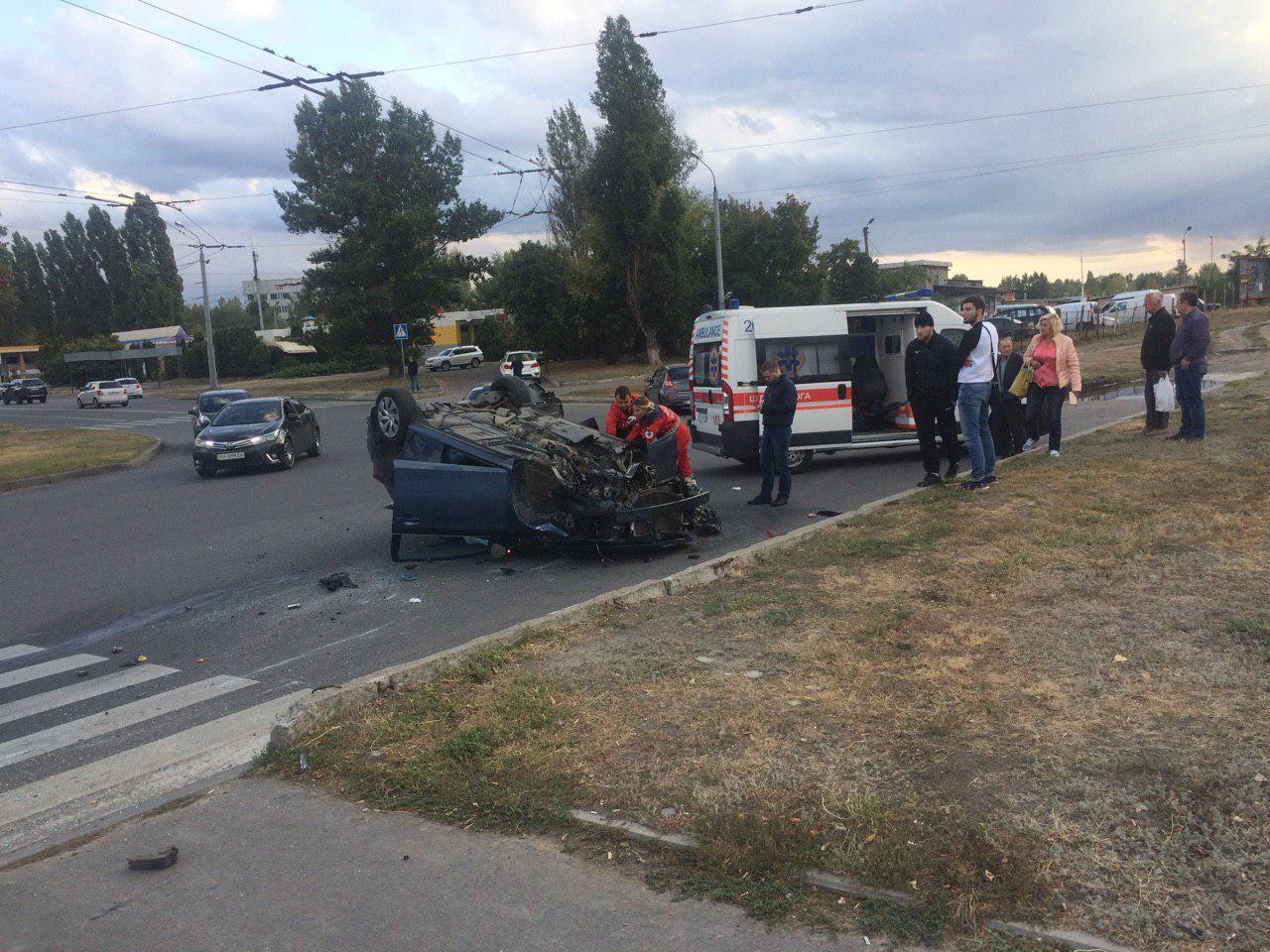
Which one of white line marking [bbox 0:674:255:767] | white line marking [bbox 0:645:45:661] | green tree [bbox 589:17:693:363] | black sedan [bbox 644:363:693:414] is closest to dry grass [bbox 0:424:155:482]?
black sedan [bbox 644:363:693:414]

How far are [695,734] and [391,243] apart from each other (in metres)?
49.1

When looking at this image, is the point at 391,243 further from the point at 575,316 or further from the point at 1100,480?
the point at 1100,480

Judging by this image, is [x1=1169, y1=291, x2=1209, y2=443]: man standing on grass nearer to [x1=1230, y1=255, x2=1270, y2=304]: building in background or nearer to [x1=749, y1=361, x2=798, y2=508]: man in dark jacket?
[x1=749, y1=361, x2=798, y2=508]: man in dark jacket

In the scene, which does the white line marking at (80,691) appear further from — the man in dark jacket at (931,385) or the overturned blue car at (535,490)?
the man in dark jacket at (931,385)

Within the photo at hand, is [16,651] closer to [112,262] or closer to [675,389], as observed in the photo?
[675,389]

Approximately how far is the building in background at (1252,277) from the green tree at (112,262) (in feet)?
300

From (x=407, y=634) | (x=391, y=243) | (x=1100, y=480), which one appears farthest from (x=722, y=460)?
(x=391, y=243)

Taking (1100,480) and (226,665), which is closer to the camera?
(226,665)

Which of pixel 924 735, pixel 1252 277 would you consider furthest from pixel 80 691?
pixel 1252 277

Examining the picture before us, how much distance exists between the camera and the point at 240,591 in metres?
8.84

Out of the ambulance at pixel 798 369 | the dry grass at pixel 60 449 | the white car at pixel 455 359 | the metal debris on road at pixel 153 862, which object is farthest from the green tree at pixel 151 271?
the metal debris on road at pixel 153 862

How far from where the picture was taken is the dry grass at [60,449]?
845 inches

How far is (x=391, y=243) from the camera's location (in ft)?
164

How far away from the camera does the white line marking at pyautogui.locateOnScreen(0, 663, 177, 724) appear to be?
5918mm
